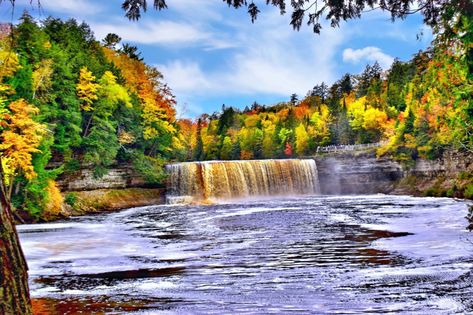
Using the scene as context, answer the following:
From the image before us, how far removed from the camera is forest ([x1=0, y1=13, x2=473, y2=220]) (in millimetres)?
11328

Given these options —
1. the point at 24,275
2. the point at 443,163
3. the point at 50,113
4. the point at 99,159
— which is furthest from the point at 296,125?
the point at 24,275

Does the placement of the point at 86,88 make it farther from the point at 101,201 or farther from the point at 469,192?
the point at 469,192

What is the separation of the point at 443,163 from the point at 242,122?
87.3 m

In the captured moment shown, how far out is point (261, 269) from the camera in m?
10.9

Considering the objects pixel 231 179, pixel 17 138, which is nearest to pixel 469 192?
pixel 231 179

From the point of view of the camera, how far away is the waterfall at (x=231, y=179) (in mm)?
46438

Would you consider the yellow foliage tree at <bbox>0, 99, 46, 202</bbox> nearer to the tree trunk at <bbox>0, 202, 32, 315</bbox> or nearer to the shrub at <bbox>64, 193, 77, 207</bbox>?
the shrub at <bbox>64, 193, 77, 207</bbox>

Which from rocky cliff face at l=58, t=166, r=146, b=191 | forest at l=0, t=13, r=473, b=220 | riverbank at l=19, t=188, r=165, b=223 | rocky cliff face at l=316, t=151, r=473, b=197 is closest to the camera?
forest at l=0, t=13, r=473, b=220

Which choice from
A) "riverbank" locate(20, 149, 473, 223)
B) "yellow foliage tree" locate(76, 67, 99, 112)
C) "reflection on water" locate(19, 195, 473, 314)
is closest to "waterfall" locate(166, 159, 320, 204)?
"riverbank" locate(20, 149, 473, 223)

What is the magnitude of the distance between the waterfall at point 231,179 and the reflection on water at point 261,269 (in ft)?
83.9

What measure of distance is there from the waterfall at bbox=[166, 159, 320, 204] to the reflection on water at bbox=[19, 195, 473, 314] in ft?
83.9

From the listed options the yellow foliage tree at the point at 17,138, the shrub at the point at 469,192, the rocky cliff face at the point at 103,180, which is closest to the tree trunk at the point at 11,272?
the yellow foliage tree at the point at 17,138

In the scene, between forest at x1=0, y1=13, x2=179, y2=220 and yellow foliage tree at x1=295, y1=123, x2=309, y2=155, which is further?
yellow foliage tree at x1=295, y1=123, x2=309, y2=155

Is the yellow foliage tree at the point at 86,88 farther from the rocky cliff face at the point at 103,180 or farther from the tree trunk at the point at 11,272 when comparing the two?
the tree trunk at the point at 11,272
